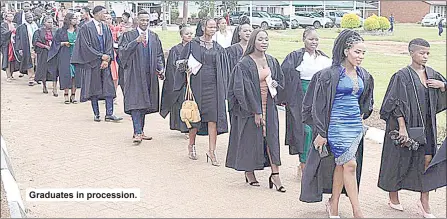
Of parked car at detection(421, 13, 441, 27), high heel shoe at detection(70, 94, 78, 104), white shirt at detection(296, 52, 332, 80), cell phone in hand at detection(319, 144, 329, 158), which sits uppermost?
parked car at detection(421, 13, 441, 27)

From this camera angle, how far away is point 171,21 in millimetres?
31969

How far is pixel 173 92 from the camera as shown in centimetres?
919

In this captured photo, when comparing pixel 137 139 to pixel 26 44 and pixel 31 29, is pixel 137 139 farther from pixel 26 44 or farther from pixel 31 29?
pixel 26 44

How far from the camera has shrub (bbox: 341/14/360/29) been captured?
2402 cm

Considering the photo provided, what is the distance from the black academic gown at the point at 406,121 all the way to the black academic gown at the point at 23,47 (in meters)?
11.7

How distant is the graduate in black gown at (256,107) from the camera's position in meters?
6.95

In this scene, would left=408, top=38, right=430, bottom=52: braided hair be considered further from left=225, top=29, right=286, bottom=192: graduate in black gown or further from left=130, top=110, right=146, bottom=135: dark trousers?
left=130, top=110, right=146, bottom=135: dark trousers

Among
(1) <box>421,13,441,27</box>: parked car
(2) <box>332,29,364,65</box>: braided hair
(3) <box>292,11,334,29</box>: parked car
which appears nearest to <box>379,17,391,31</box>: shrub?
(1) <box>421,13,441,27</box>: parked car

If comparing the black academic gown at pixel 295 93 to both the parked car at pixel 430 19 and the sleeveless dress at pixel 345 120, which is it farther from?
the parked car at pixel 430 19

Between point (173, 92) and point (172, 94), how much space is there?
0.91 feet

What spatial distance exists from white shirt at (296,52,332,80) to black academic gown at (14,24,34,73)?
10.4 metres

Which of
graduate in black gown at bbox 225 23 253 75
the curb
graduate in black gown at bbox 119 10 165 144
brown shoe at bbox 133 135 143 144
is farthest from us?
graduate in black gown at bbox 119 10 165 144

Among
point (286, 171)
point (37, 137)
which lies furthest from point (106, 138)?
point (286, 171)

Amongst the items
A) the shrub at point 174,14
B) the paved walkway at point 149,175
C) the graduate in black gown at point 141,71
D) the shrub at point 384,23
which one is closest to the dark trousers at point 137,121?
the graduate in black gown at point 141,71
